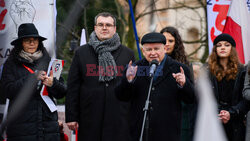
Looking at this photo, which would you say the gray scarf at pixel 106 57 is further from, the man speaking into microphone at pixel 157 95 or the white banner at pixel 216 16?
the white banner at pixel 216 16

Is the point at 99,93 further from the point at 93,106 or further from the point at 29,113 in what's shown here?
the point at 29,113

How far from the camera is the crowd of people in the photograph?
348 centimetres

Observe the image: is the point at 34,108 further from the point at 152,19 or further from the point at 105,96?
the point at 152,19

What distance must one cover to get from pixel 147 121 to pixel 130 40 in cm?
853

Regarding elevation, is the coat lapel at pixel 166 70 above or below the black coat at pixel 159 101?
above

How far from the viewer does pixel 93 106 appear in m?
4.37

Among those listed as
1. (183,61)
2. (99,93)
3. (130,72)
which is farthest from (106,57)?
(130,72)

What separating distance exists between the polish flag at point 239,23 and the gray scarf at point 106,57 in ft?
7.54

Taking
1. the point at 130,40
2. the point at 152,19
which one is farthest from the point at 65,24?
the point at 152,19

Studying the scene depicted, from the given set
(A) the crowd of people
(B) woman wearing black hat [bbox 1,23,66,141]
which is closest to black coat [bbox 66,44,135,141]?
(A) the crowd of people

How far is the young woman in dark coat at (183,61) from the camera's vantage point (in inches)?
174

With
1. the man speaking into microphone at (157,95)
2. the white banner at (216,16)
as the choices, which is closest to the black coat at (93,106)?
the man speaking into microphone at (157,95)

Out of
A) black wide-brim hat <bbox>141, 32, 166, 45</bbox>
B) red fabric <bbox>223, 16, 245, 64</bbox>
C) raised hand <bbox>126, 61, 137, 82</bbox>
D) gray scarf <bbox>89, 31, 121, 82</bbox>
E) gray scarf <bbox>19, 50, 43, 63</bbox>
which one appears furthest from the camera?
red fabric <bbox>223, 16, 245, 64</bbox>

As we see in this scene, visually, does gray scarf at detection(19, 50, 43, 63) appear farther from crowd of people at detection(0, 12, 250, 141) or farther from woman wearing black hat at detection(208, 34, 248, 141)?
woman wearing black hat at detection(208, 34, 248, 141)
